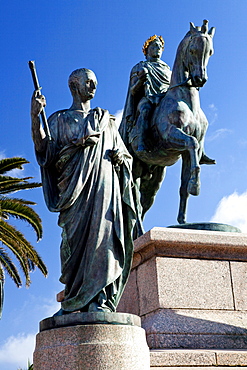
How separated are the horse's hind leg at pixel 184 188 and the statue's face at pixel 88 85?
156 inches

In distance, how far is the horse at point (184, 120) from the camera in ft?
32.6

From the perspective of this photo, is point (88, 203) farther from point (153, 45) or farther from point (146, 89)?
point (153, 45)

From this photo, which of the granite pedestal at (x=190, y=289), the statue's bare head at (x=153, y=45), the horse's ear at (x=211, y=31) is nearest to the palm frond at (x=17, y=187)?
the statue's bare head at (x=153, y=45)

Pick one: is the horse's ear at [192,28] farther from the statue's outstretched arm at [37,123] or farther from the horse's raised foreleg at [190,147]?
the statue's outstretched arm at [37,123]

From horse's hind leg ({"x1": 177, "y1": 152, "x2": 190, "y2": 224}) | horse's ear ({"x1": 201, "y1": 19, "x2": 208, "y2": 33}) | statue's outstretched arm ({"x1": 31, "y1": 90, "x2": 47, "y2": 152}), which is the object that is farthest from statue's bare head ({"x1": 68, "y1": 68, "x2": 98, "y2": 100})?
horse's ear ({"x1": 201, "y1": 19, "x2": 208, "y2": 33})

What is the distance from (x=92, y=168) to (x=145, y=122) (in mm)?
4938

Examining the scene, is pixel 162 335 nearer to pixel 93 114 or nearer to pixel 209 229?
pixel 209 229

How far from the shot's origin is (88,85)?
6160 mm

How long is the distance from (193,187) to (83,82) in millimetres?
3851

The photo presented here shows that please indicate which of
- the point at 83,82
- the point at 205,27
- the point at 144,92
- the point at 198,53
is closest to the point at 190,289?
the point at 83,82

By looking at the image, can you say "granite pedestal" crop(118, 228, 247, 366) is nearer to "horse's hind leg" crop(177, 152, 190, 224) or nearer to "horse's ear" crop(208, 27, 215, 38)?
"horse's hind leg" crop(177, 152, 190, 224)

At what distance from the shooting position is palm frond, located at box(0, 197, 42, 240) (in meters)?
17.2

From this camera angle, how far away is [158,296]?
752 cm

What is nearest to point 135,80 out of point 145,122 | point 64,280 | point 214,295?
point 145,122
